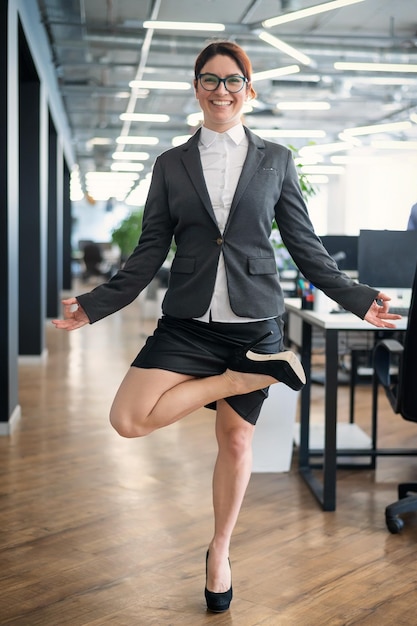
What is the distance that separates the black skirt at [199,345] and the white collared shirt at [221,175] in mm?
44

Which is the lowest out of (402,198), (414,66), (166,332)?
(166,332)

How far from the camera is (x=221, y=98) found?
7.88ft

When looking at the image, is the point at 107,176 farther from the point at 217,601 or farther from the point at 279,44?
the point at 217,601

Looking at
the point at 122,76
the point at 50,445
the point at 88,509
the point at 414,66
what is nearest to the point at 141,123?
the point at 122,76

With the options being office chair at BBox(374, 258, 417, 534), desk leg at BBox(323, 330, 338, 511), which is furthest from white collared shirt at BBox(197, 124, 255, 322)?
desk leg at BBox(323, 330, 338, 511)

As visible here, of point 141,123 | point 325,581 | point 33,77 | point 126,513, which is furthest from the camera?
point 141,123

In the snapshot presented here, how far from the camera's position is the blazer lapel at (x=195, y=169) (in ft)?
7.78

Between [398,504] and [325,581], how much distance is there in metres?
0.69

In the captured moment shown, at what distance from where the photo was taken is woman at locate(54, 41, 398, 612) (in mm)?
2375

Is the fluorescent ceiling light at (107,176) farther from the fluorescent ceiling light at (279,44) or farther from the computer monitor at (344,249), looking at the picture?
the computer monitor at (344,249)

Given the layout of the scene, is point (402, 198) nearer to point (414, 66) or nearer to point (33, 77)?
point (414, 66)

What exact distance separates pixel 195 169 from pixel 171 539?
1.51 meters

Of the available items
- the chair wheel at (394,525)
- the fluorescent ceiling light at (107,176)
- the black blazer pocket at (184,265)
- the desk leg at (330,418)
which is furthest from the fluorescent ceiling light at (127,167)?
the black blazer pocket at (184,265)

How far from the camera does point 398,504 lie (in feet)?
11.2
